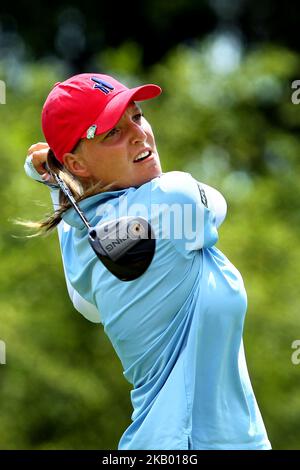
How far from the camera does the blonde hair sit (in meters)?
2.87

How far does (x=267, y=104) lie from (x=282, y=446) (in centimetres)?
361

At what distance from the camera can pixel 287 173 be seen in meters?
7.84

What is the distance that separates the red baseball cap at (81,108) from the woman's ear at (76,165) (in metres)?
0.02

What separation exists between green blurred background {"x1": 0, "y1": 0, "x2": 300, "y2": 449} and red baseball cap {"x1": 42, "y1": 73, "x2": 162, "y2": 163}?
2.22 metres

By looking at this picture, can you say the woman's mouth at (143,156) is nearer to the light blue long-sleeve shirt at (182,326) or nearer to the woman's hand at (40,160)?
the light blue long-sleeve shirt at (182,326)

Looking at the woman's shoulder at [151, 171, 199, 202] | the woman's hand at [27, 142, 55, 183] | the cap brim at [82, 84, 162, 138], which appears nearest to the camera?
the woman's shoulder at [151, 171, 199, 202]

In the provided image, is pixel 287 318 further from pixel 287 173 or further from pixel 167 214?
pixel 167 214

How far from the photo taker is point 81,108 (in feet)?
9.41

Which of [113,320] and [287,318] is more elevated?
[113,320]

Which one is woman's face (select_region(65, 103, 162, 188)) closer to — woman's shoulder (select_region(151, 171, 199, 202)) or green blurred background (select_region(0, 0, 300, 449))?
woman's shoulder (select_region(151, 171, 199, 202))

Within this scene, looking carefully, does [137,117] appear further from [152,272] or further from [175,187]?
[152,272]

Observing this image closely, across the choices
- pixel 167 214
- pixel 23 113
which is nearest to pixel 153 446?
pixel 167 214

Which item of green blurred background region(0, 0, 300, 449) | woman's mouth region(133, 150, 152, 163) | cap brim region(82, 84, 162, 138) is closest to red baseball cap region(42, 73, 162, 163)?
cap brim region(82, 84, 162, 138)

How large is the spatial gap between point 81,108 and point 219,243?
3558 mm
